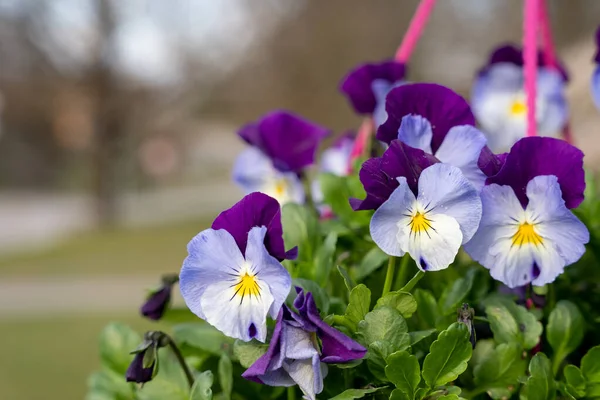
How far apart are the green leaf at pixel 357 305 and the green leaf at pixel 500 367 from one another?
99mm

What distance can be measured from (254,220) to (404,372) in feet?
0.39

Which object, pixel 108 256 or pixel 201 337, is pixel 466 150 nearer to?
pixel 201 337

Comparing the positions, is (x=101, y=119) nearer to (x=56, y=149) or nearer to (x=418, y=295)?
(x=56, y=149)

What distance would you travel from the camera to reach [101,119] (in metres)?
9.10

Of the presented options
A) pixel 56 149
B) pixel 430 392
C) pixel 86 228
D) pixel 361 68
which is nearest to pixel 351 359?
pixel 430 392

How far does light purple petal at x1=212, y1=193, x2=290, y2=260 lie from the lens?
1.26ft

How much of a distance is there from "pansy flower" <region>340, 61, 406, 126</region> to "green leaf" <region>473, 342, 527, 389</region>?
0.23 m

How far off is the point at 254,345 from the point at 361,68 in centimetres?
29

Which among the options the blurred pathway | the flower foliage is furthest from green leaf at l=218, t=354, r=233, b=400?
the blurred pathway

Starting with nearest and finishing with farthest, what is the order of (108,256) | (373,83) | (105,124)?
(373,83) → (108,256) → (105,124)

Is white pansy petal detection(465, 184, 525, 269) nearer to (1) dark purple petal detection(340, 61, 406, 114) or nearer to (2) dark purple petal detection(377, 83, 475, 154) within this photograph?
(2) dark purple petal detection(377, 83, 475, 154)

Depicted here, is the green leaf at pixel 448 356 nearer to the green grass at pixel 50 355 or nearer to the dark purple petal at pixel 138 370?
the dark purple petal at pixel 138 370

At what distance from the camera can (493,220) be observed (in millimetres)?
397

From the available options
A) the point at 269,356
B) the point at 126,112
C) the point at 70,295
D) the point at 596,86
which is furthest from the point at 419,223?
the point at 126,112
